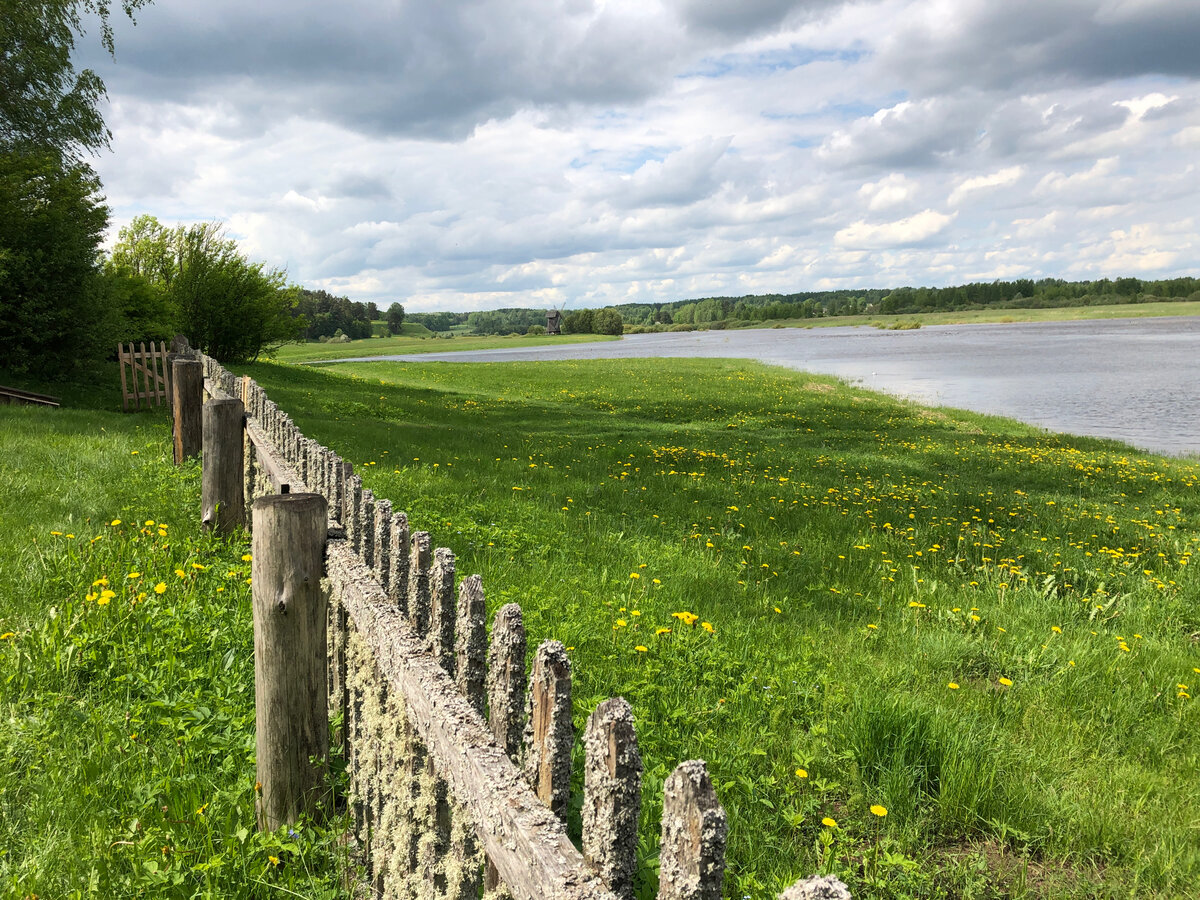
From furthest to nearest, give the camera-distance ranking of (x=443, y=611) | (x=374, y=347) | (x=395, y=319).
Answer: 1. (x=395, y=319)
2. (x=374, y=347)
3. (x=443, y=611)

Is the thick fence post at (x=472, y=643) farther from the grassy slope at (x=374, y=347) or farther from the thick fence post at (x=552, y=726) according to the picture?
the grassy slope at (x=374, y=347)

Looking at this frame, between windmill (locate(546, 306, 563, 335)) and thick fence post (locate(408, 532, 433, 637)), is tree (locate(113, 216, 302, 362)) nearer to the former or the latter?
thick fence post (locate(408, 532, 433, 637))

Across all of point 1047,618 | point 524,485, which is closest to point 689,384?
point 524,485

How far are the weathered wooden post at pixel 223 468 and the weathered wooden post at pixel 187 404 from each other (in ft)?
9.02

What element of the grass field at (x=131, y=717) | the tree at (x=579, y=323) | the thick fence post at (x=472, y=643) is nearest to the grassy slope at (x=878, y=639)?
the thick fence post at (x=472, y=643)

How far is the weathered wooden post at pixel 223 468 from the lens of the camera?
5.52 m

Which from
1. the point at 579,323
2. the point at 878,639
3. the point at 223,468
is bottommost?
the point at 878,639

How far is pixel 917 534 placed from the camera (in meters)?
7.56

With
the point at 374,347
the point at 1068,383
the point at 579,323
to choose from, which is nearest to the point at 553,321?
the point at 579,323

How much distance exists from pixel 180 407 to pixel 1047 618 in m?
8.96

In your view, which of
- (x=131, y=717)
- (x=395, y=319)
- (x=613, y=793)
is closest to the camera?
(x=613, y=793)

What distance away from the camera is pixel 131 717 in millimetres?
3209

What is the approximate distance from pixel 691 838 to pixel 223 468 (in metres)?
5.57

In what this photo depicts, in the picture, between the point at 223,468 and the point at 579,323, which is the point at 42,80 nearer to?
the point at 223,468
